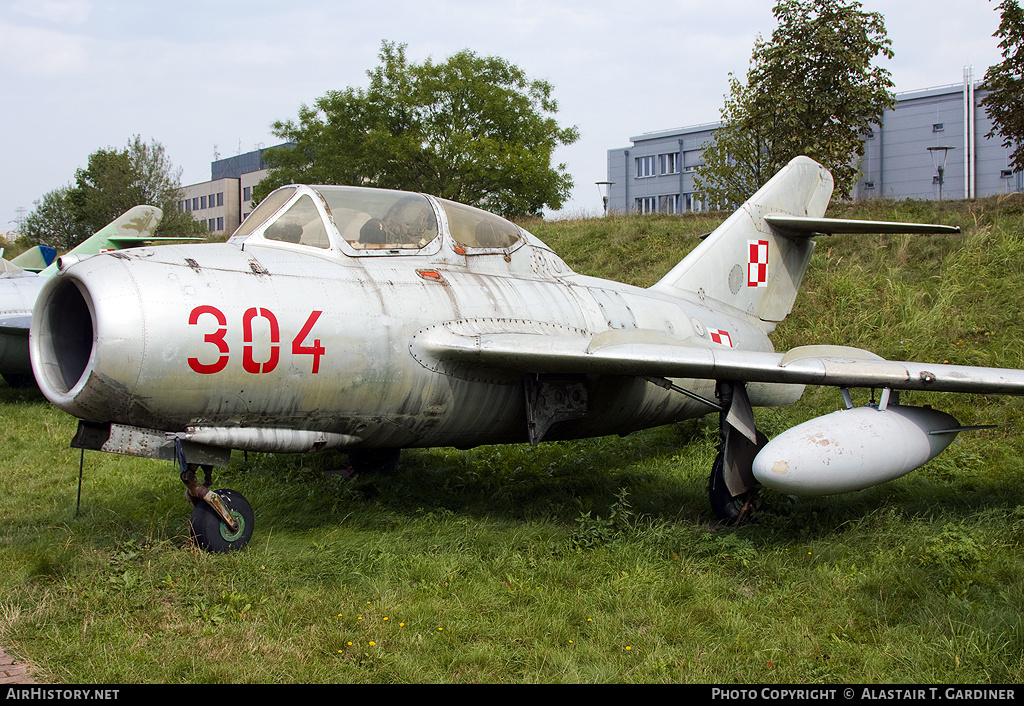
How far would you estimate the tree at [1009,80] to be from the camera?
48.9 ft

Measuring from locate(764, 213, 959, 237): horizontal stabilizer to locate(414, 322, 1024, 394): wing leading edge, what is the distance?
2.38m

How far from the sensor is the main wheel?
18.3 ft

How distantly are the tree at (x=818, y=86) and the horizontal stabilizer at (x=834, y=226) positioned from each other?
8.11 meters

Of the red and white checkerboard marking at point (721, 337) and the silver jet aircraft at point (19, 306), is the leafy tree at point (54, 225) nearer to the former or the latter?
the silver jet aircraft at point (19, 306)

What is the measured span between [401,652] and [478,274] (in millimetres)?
3397

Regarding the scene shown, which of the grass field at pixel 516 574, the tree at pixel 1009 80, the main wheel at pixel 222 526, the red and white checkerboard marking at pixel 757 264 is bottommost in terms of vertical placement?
the grass field at pixel 516 574

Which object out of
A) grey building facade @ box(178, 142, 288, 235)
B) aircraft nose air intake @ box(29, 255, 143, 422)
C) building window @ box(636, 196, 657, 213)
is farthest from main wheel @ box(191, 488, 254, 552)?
grey building facade @ box(178, 142, 288, 235)

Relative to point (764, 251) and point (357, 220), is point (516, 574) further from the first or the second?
point (764, 251)

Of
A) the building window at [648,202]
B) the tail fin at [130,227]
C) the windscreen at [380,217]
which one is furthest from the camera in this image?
the building window at [648,202]

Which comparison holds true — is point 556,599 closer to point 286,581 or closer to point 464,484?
point 286,581

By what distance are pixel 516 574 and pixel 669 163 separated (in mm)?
54576

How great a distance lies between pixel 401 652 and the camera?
14.2 ft

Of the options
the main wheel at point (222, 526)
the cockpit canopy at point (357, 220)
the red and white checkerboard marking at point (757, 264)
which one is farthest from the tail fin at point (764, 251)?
the main wheel at point (222, 526)

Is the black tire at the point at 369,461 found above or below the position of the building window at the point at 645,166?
below
